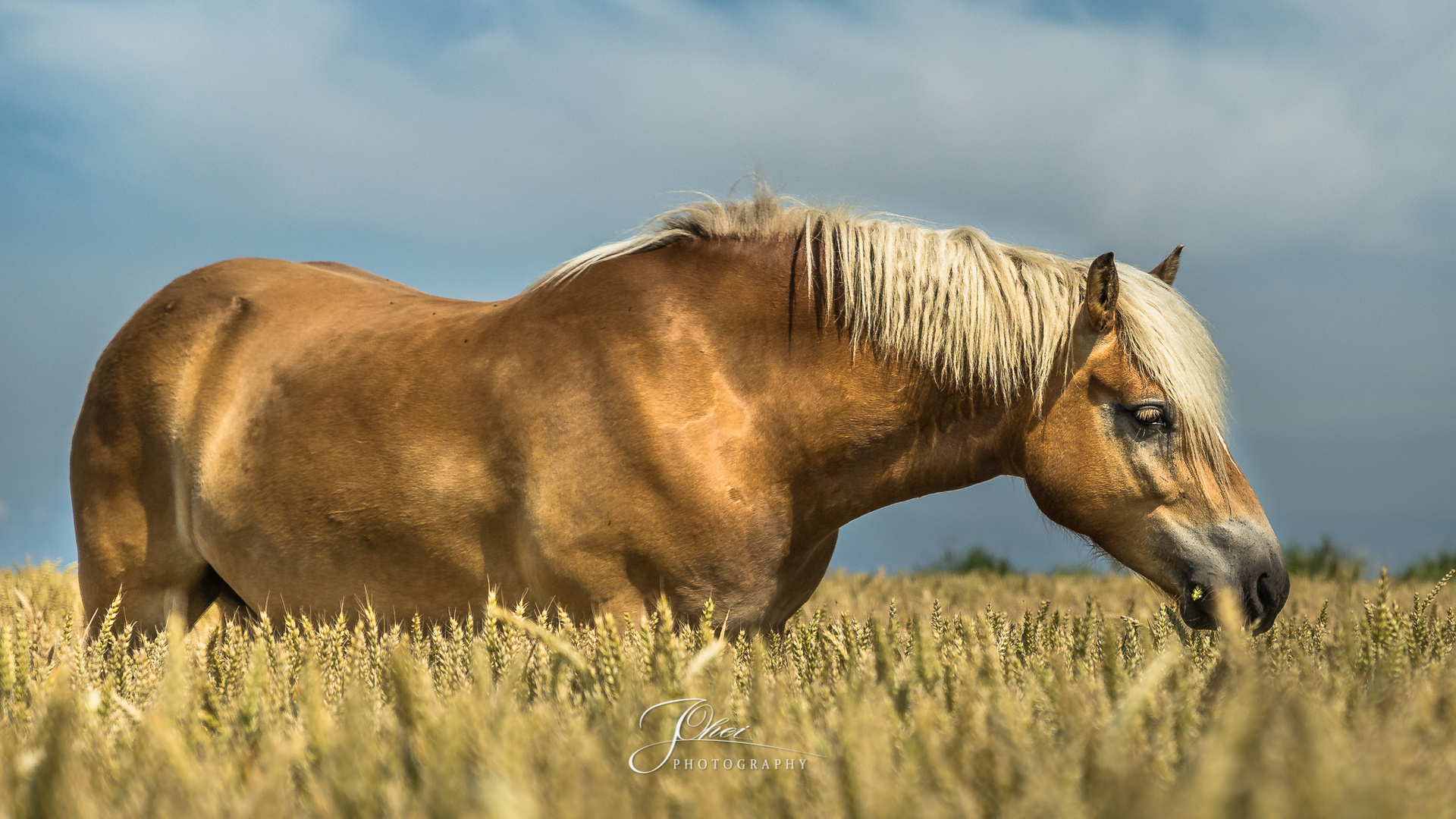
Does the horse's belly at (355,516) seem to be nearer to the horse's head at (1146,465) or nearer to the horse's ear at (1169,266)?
the horse's head at (1146,465)

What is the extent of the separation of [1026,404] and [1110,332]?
0.32 m

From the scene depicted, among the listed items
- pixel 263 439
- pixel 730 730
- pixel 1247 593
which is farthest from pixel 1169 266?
pixel 263 439

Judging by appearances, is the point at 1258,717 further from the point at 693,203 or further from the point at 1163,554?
the point at 693,203

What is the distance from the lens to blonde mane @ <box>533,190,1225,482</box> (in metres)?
2.84

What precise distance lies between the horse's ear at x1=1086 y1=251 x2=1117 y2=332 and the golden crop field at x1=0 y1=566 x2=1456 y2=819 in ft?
2.96

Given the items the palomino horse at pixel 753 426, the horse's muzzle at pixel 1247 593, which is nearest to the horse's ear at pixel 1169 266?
the palomino horse at pixel 753 426

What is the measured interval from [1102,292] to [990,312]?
31 centimetres

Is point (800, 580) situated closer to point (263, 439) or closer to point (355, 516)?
point (355, 516)

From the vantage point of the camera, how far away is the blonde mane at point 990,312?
112 inches

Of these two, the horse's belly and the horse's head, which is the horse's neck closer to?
the horse's head

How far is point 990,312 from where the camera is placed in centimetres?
286

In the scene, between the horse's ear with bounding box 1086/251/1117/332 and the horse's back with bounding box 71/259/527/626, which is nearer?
the horse's ear with bounding box 1086/251/1117/332

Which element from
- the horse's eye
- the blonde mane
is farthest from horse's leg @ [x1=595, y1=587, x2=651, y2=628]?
the horse's eye
